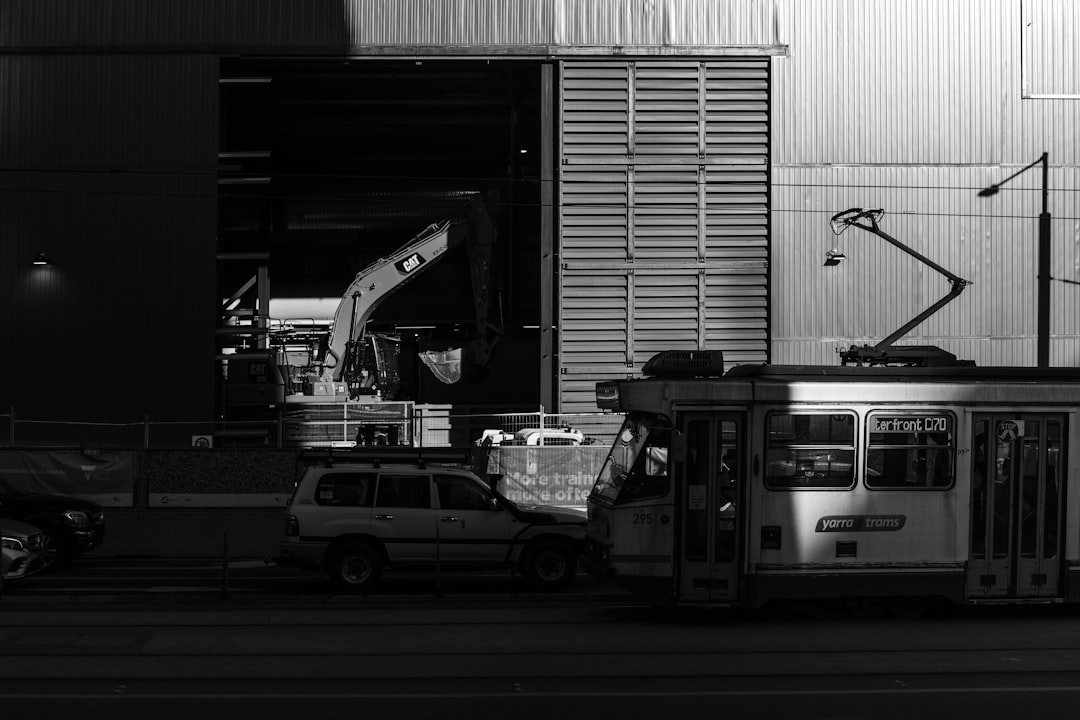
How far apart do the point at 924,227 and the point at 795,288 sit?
12.2ft

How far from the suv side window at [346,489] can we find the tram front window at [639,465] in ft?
12.5

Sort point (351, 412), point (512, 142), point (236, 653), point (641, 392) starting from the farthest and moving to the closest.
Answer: point (512, 142) → point (351, 412) → point (641, 392) → point (236, 653)

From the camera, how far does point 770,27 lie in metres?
30.6

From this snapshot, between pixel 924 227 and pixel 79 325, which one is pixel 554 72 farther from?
pixel 79 325

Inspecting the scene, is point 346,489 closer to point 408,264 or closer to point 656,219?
point 656,219

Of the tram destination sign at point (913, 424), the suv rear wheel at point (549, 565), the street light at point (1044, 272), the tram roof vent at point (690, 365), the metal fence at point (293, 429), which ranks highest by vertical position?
the street light at point (1044, 272)

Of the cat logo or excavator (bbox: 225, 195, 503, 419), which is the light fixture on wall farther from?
the cat logo

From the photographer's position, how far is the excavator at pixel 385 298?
1275 inches

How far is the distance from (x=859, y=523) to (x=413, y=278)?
2348cm

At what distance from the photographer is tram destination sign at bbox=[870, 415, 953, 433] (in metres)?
12.3

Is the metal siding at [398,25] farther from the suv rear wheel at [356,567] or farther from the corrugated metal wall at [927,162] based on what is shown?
the suv rear wheel at [356,567]

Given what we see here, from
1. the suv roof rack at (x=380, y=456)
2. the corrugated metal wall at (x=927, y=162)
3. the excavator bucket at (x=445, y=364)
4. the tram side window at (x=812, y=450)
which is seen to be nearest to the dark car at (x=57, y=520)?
the suv roof rack at (x=380, y=456)

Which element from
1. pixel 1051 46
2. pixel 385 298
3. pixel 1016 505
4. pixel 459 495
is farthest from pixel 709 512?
pixel 1051 46

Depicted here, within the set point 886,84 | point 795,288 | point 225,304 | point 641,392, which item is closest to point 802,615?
point 641,392
